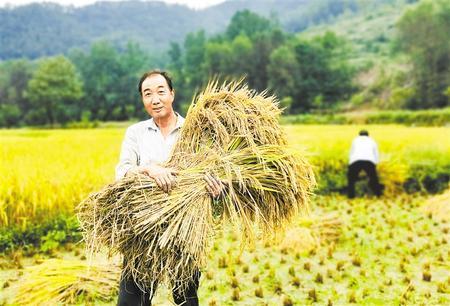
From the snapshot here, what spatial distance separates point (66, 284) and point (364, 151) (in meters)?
6.83

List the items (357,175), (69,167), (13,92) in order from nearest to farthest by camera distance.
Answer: (69,167) → (357,175) → (13,92)

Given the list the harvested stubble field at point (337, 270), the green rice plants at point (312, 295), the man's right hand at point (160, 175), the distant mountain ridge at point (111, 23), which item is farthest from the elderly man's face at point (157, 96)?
the distant mountain ridge at point (111, 23)

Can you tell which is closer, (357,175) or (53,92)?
(357,175)

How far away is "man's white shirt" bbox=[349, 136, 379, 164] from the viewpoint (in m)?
10.1

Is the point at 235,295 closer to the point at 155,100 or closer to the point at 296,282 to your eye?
the point at 296,282

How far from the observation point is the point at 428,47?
48.8 meters

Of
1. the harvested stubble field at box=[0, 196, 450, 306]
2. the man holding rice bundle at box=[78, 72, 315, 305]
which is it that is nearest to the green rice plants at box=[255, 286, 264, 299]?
the harvested stubble field at box=[0, 196, 450, 306]

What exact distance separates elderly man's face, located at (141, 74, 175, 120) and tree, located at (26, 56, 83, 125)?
1973 inches

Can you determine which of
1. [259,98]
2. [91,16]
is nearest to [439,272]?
[259,98]

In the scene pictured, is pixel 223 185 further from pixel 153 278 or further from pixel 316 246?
pixel 316 246

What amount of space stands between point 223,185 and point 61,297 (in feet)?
7.21

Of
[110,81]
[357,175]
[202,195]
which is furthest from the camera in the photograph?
[110,81]

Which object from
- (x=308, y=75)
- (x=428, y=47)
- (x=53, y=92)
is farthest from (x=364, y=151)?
(x=308, y=75)

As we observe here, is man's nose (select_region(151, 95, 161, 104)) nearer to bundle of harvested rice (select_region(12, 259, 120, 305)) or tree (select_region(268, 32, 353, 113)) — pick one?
bundle of harvested rice (select_region(12, 259, 120, 305))
